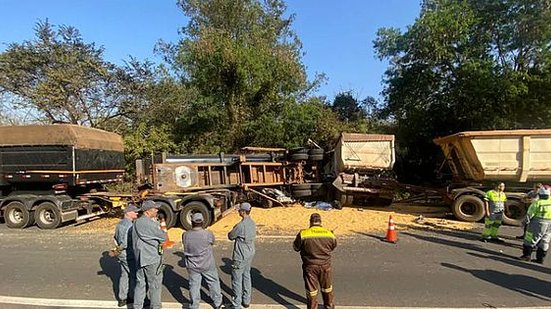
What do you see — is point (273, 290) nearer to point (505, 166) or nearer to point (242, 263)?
point (242, 263)

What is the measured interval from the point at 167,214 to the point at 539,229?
9216 millimetres

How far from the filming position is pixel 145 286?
545 cm

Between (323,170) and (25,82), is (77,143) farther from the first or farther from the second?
(25,82)

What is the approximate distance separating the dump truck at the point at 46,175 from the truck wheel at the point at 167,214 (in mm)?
2144

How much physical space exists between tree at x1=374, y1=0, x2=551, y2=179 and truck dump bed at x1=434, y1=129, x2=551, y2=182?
266 inches

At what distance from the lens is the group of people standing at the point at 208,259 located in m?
5.19

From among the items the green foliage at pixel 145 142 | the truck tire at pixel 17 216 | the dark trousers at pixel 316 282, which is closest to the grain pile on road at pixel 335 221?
the truck tire at pixel 17 216

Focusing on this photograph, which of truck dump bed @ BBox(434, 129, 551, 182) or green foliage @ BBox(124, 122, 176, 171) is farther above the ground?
green foliage @ BBox(124, 122, 176, 171)

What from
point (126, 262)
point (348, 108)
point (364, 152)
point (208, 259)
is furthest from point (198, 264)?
point (348, 108)

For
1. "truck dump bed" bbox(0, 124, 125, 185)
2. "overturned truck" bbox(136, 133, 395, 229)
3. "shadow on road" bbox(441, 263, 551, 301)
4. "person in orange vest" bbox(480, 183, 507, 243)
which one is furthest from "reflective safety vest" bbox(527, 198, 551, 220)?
"truck dump bed" bbox(0, 124, 125, 185)

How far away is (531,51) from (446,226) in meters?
12.2

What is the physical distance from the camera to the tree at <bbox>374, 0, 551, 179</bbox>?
18.1 metres

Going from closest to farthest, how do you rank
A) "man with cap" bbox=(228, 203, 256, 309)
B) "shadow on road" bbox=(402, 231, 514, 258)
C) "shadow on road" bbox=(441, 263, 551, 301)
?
"man with cap" bbox=(228, 203, 256, 309), "shadow on road" bbox=(441, 263, 551, 301), "shadow on road" bbox=(402, 231, 514, 258)

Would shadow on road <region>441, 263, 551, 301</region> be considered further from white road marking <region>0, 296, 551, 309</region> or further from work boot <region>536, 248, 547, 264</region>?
work boot <region>536, 248, 547, 264</region>
